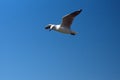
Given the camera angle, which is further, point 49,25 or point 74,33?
point 49,25

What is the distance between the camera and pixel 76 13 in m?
22.4

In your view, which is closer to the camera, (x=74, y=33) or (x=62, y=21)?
(x=74, y=33)

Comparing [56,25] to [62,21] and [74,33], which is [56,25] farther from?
[74,33]

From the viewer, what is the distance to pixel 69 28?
23422 millimetres

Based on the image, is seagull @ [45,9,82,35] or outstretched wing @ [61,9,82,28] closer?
seagull @ [45,9,82,35]

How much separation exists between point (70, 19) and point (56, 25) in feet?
3.95

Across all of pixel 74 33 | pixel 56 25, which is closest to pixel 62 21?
pixel 56 25

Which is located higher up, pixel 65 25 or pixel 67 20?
pixel 67 20

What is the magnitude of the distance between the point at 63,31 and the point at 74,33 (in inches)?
44.9

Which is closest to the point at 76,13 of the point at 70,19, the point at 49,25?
the point at 70,19

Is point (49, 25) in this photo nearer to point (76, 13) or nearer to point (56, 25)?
point (56, 25)

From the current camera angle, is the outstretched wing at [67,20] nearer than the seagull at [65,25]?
No

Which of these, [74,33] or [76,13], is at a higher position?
[76,13]

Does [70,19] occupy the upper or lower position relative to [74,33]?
upper
